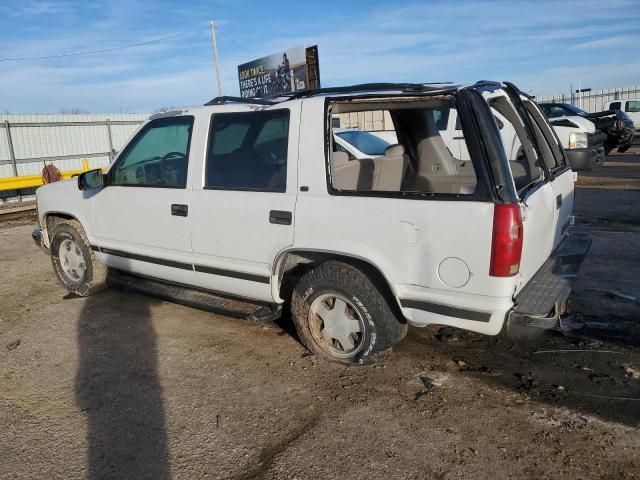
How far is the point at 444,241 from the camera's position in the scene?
3.17 meters

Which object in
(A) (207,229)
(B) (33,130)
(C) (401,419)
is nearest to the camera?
(C) (401,419)

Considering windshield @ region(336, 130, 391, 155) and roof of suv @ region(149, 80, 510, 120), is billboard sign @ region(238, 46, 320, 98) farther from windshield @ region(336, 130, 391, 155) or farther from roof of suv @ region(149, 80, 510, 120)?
roof of suv @ region(149, 80, 510, 120)

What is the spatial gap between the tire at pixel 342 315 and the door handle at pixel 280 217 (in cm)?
39

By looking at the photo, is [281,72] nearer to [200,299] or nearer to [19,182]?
[19,182]

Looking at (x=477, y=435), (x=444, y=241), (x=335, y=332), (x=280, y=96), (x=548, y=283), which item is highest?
(x=280, y=96)

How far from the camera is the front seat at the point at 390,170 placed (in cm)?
448

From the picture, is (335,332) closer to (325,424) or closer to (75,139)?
(325,424)

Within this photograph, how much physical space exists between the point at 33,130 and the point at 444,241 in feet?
52.8

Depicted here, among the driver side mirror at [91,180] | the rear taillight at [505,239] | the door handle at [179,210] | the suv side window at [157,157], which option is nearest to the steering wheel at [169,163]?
the suv side window at [157,157]

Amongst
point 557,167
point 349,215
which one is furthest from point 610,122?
point 349,215

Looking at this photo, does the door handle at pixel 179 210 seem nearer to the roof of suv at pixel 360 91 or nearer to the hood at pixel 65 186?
the roof of suv at pixel 360 91

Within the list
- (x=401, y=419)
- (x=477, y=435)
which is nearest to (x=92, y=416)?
(x=401, y=419)

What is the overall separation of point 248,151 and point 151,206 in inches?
41.7

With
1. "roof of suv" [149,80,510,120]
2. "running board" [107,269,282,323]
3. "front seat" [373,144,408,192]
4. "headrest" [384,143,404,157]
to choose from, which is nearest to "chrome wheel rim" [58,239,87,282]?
"running board" [107,269,282,323]
